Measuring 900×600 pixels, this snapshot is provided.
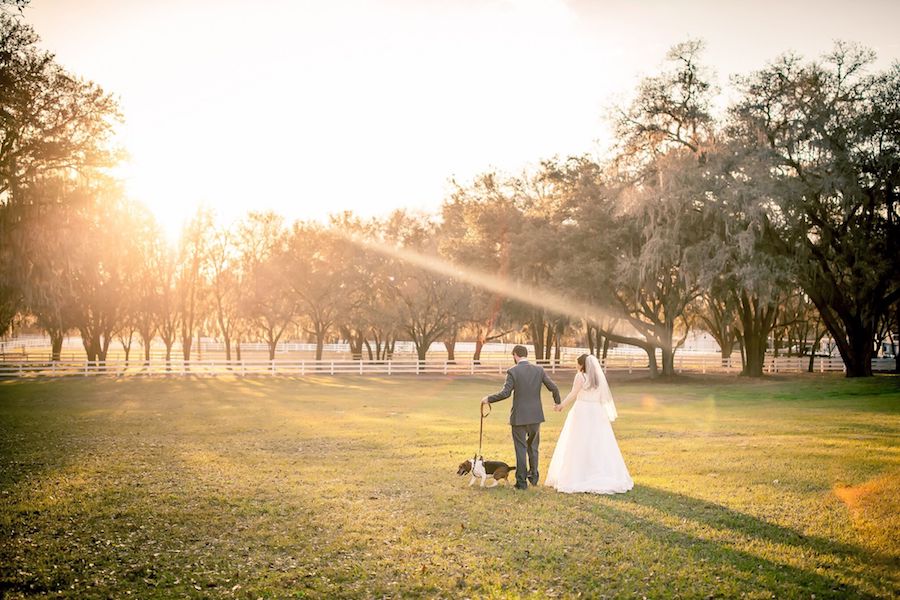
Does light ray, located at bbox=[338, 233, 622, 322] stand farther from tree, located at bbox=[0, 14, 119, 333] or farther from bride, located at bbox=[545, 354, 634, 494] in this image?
bride, located at bbox=[545, 354, 634, 494]

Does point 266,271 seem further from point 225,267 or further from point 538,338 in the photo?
point 538,338

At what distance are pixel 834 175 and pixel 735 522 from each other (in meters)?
25.7

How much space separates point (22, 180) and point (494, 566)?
73.6 feet

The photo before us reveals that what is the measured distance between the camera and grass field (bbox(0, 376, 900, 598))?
594 cm

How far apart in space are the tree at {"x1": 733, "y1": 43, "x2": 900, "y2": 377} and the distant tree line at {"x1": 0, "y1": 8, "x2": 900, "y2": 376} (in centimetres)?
9

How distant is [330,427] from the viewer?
1697 centimetres

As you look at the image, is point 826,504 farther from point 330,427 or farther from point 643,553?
point 330,427

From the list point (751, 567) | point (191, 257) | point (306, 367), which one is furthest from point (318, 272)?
point (751, 567)

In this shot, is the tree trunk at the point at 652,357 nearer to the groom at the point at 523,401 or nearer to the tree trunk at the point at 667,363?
the tree trunk at the point at 667,363

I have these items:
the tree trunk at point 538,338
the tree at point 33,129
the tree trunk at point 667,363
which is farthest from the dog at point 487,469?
the tree trunk at point 538,338

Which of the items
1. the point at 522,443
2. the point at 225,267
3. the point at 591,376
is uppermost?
the point at 225,267

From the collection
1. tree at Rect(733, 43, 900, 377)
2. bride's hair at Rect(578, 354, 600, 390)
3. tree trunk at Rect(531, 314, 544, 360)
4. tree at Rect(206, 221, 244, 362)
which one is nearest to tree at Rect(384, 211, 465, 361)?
tree trunk at Rect(531, 314, 544, 360)

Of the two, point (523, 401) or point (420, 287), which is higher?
point (420, 287)

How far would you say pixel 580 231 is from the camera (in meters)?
35.9
